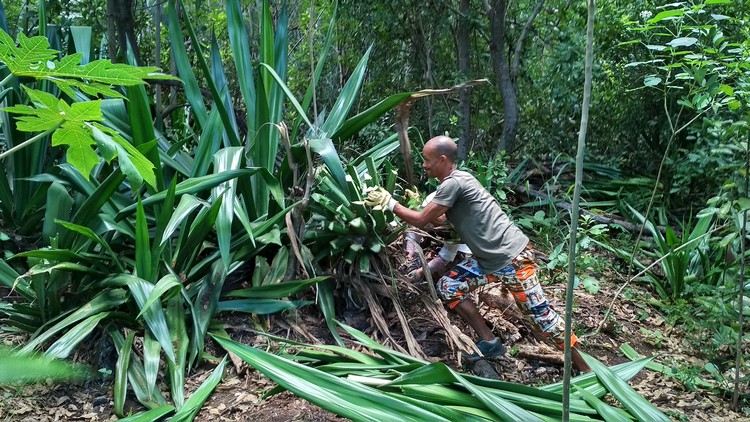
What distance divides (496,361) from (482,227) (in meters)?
0.81

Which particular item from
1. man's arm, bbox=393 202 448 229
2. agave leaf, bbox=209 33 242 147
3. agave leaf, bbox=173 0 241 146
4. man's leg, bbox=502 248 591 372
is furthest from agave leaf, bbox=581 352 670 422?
agave leaf, bbox=209 33 242 147

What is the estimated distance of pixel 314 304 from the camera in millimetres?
4023

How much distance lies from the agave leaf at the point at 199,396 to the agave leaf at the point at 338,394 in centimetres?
27

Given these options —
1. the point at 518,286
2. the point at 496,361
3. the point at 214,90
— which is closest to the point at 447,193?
the point at 518,286

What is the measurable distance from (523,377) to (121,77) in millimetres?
3118

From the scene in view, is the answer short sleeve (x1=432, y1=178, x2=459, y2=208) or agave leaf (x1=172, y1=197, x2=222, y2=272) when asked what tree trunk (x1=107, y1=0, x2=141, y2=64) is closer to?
agave leaf (x1=172, y1=197, x2=222, y2=272)

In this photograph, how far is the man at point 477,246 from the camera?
364 cm

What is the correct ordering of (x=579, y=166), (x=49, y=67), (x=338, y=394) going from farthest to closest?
(x=338, y=394) → (x=579, y=166) → (x=49, y=67)

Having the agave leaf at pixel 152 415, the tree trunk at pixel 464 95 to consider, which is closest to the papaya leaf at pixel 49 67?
the agave leaf at pixel 152 415

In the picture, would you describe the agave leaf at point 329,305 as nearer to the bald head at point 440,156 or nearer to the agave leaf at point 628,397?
the bald head at point 440,156

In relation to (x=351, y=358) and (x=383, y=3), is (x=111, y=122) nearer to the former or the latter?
(x=351, y=358)

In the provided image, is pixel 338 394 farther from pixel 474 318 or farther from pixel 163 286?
pixel 474 318

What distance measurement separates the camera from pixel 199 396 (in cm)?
302

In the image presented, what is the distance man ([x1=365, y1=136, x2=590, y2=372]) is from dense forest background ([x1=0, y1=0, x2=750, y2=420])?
0.93 feet
